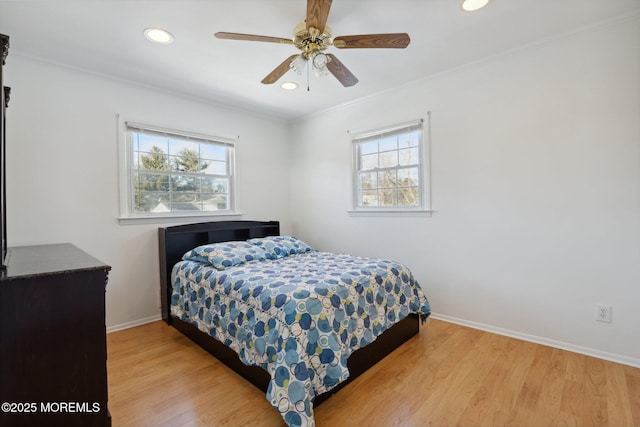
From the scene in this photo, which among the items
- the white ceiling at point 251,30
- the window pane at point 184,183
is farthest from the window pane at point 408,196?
the window pane at point 184,183

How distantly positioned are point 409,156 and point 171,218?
9.18 ft

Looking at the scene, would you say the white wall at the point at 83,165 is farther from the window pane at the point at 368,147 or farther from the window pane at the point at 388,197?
the window pane at the point at 388,197

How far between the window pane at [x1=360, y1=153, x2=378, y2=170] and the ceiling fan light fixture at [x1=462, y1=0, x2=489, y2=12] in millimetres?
1799

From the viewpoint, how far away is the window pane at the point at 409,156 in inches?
129

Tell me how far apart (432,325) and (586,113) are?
2240 millimetres

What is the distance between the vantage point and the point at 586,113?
2299 mm

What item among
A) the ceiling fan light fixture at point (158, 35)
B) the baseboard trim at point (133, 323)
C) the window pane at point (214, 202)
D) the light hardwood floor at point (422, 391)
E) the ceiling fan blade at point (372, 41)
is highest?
the ceiling fan light fixture at point (158, 35)

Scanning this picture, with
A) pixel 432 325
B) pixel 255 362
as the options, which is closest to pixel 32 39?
pixel 255 362

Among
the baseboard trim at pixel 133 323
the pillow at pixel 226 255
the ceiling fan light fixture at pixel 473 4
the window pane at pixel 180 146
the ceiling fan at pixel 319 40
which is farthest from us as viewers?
the window pane at pixel 180 146

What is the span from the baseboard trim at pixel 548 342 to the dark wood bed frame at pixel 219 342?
0.53m

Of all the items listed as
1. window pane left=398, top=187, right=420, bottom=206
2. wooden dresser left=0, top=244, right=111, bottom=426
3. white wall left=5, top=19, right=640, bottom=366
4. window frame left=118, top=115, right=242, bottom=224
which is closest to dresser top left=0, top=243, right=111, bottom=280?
wooden dresser left=0, top=244, right=111, bottom=426

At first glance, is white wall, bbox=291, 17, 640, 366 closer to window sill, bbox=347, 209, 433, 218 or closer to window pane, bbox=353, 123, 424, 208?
window sill, bbox=347, 209, 433, 218

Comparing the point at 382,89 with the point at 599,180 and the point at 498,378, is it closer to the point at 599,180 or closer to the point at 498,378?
the point at 599,180

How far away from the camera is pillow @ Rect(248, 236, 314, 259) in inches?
121
